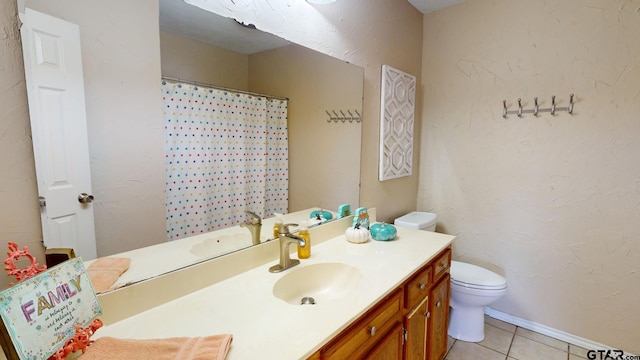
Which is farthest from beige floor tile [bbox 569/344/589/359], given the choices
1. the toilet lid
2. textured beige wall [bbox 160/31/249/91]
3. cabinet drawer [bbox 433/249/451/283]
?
textured beige wall [bbox 160/31/249/91]

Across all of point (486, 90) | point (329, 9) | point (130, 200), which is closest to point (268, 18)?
point (329, 9)

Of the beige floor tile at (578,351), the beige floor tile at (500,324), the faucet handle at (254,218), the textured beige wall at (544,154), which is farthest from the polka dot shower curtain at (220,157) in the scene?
the beige floor tile at (578,351)

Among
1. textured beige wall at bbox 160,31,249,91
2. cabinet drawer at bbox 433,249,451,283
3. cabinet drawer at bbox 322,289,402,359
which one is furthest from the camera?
cabinet drawer at bbox 433,249,451,283

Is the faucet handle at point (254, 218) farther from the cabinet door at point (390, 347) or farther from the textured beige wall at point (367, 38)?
A: the textured beige wall at point (367, 38)

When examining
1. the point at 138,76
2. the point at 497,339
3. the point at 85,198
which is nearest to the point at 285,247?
the point at 85,198

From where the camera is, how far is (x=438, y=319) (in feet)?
5.84

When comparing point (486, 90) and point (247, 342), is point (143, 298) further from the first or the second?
point (486, 90)

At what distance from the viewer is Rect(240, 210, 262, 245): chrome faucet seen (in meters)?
1.38

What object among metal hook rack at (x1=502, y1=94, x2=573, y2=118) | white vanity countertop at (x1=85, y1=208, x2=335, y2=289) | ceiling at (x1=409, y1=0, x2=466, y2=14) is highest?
ceiling at (x1=409, y1=0, x2=466, y2=14)

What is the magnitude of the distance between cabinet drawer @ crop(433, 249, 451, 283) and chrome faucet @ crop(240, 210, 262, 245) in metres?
0.94

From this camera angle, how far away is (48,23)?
815 mm

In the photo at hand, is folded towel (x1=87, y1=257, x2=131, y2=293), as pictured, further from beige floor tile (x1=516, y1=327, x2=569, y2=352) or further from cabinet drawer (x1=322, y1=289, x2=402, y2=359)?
beige floor tile (x1=516, y1=327, x2=569, y2=352)

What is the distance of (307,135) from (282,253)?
0.67 metres

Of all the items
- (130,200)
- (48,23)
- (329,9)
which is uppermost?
(329,9)
